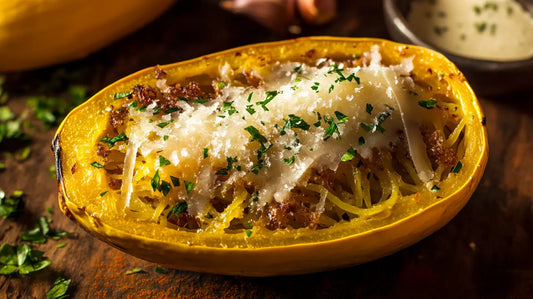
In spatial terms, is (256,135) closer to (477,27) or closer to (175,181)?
(175,181)

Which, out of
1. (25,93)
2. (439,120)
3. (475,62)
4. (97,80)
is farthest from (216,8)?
(439,120)

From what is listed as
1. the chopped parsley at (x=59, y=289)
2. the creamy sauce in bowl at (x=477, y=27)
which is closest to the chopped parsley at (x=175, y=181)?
the chopped parsley at (x=59, y=289)

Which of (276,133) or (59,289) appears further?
(59,289)

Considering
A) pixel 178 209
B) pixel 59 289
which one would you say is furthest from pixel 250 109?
pixel 59 289

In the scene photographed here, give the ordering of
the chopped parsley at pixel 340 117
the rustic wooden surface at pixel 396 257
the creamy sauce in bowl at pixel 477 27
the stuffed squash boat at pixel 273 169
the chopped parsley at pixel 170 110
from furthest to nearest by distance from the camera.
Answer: the creamy sauce in bowl at pixel 477 27 < the rustic wooden surface at pixel 396 257 < the chopped parsley at pixel 170 110 < the chopped parsley at pixel 340 117 < the stuffed squash boat at pixel 273 169

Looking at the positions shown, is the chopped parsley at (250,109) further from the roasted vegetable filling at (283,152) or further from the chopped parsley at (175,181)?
the chopped parsley at (175,181)

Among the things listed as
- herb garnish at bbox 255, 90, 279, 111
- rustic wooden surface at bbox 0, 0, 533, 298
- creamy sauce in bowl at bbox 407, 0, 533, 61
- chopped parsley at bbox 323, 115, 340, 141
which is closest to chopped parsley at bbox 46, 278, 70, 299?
rustic wooden surface at bbox 0, 0, 533, 298
